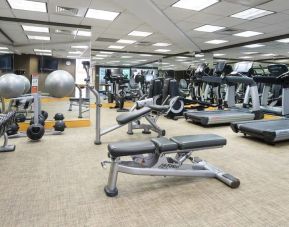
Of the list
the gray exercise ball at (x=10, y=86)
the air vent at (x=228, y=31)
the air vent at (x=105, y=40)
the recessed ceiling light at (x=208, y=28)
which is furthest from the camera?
the air vent at (x=105, y=40)

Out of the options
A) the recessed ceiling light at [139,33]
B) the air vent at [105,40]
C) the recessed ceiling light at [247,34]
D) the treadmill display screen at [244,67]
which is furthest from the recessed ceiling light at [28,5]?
the recessed ceiling light at [247,34]

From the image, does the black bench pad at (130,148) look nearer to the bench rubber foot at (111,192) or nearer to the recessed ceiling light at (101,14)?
Answer: the bench rubber foot at (111,192)

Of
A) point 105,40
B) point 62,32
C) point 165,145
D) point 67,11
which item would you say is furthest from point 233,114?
point 105,40

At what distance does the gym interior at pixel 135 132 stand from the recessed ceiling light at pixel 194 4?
42 mm

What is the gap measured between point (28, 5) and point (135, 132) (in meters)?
3.42

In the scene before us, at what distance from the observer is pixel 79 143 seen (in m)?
3.98

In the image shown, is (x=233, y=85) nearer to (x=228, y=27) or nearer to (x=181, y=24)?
(x=228, y=27)

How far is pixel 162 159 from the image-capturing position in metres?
2.38

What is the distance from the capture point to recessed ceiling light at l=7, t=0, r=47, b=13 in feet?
15.4

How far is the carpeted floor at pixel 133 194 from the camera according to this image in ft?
5.91

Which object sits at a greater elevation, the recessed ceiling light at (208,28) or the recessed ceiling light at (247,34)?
the recessed ceiling light at (247,34)

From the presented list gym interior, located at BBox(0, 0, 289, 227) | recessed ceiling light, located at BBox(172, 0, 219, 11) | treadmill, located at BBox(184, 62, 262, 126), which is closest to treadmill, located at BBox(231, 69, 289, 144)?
gym interior, located at BBox(0, 0, 289, 227)

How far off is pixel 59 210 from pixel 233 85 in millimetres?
5695

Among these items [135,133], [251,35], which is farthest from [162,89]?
[251,35]
